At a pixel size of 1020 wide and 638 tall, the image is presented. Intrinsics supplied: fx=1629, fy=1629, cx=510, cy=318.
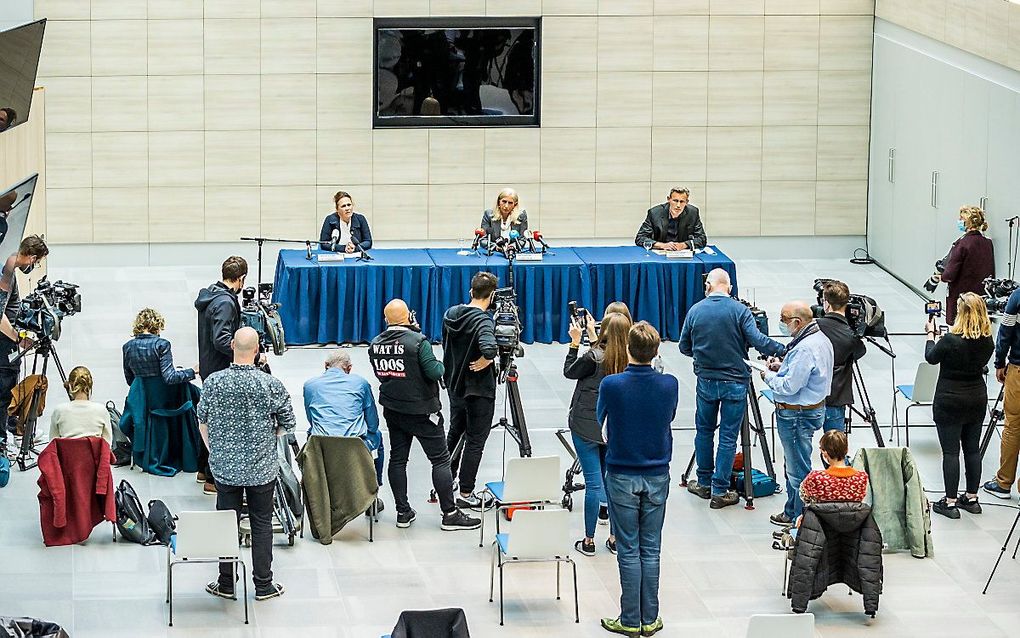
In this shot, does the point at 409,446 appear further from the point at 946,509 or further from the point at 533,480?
the point at 946,509

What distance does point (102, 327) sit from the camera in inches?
617

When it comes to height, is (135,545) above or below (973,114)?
below

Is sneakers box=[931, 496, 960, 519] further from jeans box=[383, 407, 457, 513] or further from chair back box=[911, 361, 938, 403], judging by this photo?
jeans box=[383, 407, 457, 513]

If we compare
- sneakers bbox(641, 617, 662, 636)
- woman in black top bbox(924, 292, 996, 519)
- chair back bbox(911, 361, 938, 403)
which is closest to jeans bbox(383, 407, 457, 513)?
sneakers bbox(641, 617, 662, 636)

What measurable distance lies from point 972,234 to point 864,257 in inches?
179

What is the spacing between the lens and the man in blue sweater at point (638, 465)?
27.9 ft

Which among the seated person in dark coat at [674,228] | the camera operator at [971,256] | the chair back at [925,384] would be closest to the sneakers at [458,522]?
the chair back at [925,384]

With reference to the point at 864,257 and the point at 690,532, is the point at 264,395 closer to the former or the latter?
the point at 690,532

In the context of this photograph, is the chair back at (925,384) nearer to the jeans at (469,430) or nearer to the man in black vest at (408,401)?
the jeans at (469,430)

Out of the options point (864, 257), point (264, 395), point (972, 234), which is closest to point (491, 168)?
point (864, 257)

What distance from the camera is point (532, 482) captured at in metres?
9.83

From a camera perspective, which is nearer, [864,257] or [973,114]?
[973,114]

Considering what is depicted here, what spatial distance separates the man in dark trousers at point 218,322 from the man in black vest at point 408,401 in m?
1.20

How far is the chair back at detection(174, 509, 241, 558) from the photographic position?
884 centimetres
